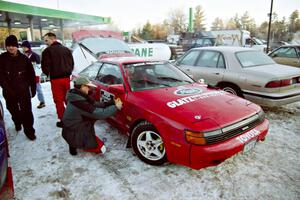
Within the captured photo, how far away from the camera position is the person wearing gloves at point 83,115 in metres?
2.94

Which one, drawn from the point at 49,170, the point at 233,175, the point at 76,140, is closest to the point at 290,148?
the point at 233,175

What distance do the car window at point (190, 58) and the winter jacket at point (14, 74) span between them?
377 cm

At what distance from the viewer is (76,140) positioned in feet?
10.1

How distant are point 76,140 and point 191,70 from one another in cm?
360

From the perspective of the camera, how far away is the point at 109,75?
151 inches

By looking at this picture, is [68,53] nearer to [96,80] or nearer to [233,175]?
[96,80]

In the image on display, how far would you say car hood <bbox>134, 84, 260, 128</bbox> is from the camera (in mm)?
2535

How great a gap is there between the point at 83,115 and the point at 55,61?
1542mm

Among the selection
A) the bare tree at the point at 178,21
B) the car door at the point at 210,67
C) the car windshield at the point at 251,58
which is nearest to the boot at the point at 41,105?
the car door at the point at 210,67

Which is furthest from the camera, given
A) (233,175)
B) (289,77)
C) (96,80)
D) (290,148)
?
(289,77)

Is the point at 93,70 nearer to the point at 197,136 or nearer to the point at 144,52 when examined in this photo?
the point at 197,136

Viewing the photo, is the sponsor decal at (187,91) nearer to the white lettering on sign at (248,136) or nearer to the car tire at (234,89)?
the white lettering on sign at (248,136)

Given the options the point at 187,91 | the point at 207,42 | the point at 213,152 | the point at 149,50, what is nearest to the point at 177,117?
the point at 213,152

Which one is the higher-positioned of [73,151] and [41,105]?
[41,105]
